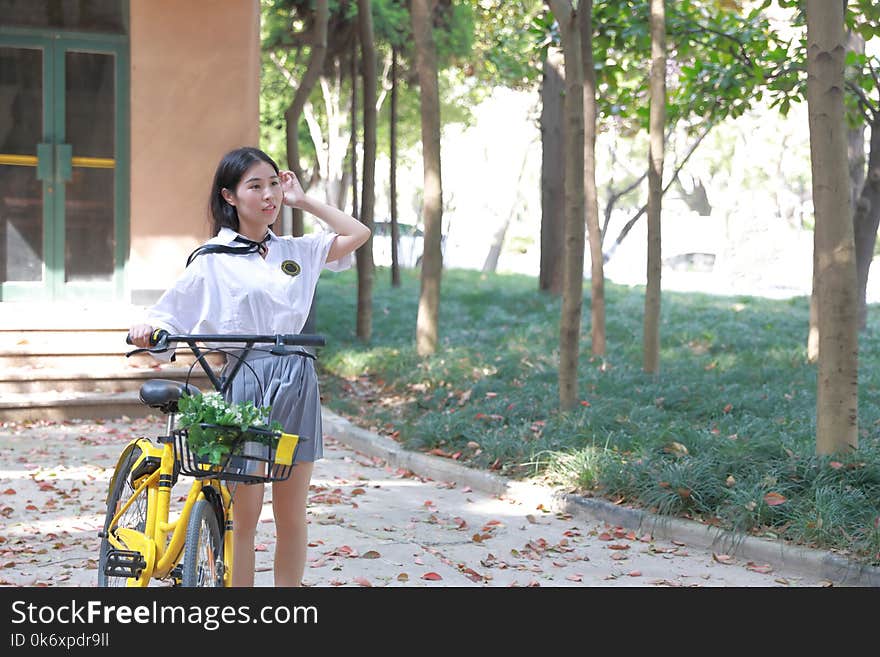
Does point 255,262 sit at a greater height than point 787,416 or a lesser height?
greater

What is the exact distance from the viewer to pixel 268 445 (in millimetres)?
3539

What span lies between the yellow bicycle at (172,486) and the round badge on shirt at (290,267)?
334mm

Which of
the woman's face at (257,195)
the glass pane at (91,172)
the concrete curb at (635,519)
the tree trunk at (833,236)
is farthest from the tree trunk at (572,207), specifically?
the glass pane at (91,172)

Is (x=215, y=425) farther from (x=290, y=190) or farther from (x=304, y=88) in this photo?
(x=304, y=88)

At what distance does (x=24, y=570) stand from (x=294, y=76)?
23485mm

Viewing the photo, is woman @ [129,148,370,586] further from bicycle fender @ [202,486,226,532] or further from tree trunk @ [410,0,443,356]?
tree trunk @ [410,0,443,356]

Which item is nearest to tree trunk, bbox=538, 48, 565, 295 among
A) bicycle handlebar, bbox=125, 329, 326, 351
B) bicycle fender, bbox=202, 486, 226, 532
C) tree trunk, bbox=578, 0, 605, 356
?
tree trunk, bbox=578, 0, 605, 356

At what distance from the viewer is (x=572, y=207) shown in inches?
364

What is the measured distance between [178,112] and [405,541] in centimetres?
701

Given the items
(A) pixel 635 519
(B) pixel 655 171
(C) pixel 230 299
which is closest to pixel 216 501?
(C) pixel 230 299

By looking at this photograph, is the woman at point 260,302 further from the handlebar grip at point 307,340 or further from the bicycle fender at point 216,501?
the handlebar grip at point 307,340
